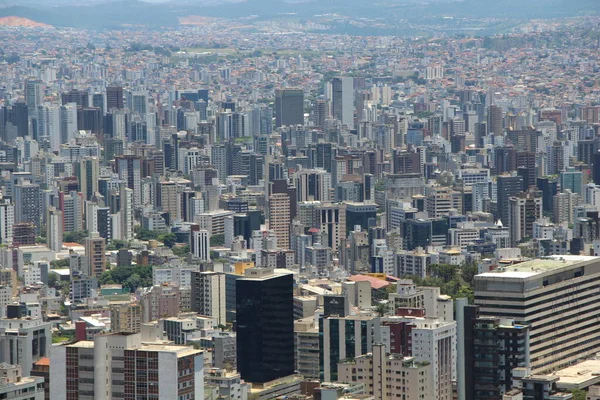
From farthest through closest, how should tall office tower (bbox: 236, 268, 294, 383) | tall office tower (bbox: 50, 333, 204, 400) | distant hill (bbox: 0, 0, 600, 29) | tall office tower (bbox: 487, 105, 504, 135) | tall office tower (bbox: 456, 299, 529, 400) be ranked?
1. distant hill (bbox: 0, 0, 600, 29)
2. tall office tower (bbox: 487, 105, 504, 135)
3. tall office tower (bbox: 236, 268, 294, 383)
4. tall office tower (bbox: 456, 299, 529, 400)
5. tall office tower (bbox: 50, 333, 204, 400)

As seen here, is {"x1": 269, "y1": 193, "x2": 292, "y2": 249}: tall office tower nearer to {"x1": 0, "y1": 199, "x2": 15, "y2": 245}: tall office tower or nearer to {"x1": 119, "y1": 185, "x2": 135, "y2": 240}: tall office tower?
{"x1": 119, "y1": 185, "x2": 135, "y2": 240}: tall office tower

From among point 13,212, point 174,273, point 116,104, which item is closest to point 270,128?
point 116,104

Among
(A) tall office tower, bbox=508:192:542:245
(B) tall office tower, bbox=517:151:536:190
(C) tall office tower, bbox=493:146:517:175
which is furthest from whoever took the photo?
(C) tall office tower, bbox=493:146:517:175

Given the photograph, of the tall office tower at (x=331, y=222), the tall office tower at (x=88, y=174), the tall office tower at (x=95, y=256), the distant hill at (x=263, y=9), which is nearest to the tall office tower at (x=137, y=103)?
the tall office tower at (x=88, y=174)

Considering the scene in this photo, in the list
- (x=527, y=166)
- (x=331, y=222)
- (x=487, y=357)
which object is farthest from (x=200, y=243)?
(x=487, y=357)

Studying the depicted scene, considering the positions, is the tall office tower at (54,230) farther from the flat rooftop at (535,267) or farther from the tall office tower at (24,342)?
the flat rooftop at (535,267)

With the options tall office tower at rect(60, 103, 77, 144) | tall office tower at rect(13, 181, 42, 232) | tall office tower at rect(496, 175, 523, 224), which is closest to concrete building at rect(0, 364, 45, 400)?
tall office tower at rect(496, 175, 523, 224)

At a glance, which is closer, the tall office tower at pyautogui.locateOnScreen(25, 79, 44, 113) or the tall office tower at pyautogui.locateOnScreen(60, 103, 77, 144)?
the tall office tower at pyautogui.locateOnScreen(60, 103, 77, 144)
